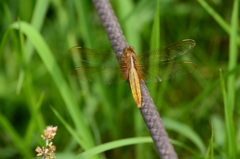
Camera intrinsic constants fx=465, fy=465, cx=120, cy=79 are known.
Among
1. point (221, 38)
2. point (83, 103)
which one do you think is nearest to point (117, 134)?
point (83, 103)

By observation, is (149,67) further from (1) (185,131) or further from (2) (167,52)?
(1) (185,131)

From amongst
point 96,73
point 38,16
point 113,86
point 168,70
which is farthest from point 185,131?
point 38,16

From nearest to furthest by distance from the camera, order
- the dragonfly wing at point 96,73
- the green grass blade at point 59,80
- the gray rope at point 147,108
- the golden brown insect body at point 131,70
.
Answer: the gray rope at point 147,108 < the golden brown insect body at point 131,70 < the green grass blade at point 59,80 < the dragonfly wing at point 96,73

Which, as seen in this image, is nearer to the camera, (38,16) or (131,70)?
(131,70)

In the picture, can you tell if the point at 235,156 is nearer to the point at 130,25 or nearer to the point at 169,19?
the point at 130,25

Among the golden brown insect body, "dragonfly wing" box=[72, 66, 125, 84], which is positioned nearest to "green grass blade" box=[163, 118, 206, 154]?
"dragonfly wing" box=[72, 66, 125, 84]

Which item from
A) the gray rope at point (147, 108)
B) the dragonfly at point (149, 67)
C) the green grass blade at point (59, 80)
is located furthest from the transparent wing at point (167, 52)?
the gray rope at point (147, 108)

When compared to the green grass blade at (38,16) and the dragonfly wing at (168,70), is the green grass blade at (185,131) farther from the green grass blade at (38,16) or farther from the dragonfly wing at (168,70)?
the green grass blade at (38,16)
